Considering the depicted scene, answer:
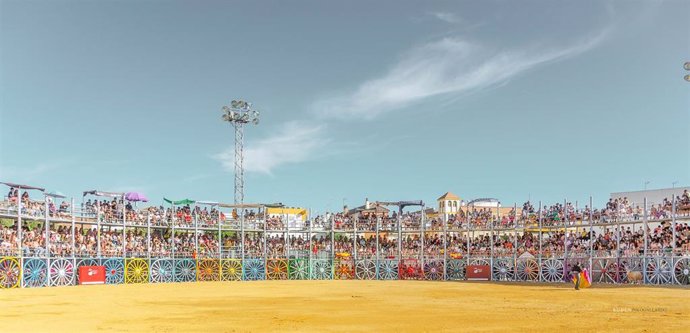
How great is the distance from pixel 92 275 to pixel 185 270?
8111 mm

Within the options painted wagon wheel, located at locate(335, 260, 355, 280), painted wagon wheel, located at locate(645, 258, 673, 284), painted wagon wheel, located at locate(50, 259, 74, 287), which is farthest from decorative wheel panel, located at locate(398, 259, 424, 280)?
painted wagon wheel, located at locate(50, 259, 74, 287)

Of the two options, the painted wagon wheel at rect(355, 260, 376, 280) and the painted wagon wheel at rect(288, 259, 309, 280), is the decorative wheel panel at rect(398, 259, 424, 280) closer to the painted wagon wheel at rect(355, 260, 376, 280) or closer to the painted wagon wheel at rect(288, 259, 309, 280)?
the painted wagon wheel at rect(355, 260, 376, 280)

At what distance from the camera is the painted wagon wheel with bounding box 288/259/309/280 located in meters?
61.1

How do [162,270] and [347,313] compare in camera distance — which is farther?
[162,270]

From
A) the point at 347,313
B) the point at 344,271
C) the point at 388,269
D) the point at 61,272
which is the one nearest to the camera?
the point at 347,313

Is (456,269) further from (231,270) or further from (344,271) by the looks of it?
(231,270)

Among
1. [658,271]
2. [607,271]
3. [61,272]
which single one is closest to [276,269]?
[61,272]

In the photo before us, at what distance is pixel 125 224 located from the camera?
180ft

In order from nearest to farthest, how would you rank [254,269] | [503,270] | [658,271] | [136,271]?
[658,271] < [136,271] < [503,270] < [254,269]

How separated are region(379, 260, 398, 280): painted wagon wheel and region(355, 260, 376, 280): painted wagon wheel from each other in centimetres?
70

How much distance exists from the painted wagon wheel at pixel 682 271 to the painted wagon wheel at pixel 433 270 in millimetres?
19683

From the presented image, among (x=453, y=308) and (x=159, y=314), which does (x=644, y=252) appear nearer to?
(x=453, y=308)

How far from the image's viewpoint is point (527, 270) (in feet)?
187

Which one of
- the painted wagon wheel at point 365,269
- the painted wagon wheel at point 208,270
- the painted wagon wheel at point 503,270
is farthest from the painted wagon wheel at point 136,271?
the painted wagon wheel at point 503,270
